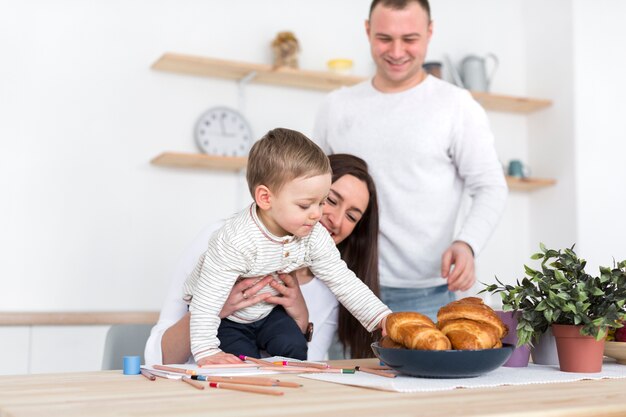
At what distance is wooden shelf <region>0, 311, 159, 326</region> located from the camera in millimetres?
3191

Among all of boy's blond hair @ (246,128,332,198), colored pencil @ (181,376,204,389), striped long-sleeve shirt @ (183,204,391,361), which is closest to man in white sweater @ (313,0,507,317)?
striped long-sleeve shirt @ (183,204,391,361)

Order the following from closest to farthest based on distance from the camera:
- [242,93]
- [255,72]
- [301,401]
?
[301,401] < [255,72] < [242,93]

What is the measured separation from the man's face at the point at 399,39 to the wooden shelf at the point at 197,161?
1.17 m

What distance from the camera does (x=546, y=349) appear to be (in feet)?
4.59

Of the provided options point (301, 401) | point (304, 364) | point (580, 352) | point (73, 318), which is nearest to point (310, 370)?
point (304, 364)

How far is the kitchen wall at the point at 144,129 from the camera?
3.29 meters

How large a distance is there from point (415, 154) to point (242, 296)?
904 mm

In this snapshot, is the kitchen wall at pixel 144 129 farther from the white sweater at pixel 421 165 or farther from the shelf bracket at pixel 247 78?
the white sweater at pixel 421 165

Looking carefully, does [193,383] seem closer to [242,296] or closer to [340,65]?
[242,296]

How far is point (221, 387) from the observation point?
3.43 ft

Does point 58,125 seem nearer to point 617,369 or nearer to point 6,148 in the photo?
point 6,148

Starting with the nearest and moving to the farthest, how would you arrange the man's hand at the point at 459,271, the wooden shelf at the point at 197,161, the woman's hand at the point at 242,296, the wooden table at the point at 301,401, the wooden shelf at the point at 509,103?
the wooden table at the point at 301,401
the woman's hand at the point at 242,296
the man's hand at the point at 459,271
the wooden shelf at the point at 197,161
the wooden shelf at the point at 509,103

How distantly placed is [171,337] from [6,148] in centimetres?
189

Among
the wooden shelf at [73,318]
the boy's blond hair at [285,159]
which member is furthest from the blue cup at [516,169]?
the boy's blond hair at [285,159]
